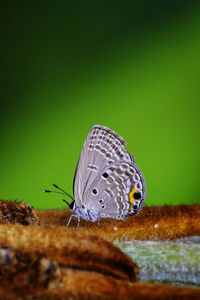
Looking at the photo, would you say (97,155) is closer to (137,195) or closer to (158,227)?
(137,195)

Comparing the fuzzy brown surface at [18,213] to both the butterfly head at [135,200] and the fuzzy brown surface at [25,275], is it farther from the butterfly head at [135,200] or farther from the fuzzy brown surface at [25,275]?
the butterfly head at [135,200]

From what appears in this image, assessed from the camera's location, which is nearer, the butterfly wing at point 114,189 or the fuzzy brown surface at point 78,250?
the fuzzy brown surface at point 78,250

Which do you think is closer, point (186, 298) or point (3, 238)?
point (186, 298)

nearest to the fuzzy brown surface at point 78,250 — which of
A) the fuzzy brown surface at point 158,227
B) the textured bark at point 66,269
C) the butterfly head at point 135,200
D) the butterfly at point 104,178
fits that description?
the textured bark at point 66,269

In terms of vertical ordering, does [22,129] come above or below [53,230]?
above

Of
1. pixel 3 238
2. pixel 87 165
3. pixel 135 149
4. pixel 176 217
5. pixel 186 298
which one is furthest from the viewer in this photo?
pixel 135 149

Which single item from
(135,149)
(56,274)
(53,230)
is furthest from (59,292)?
(135,149)

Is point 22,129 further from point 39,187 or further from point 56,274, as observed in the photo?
point 56,274
